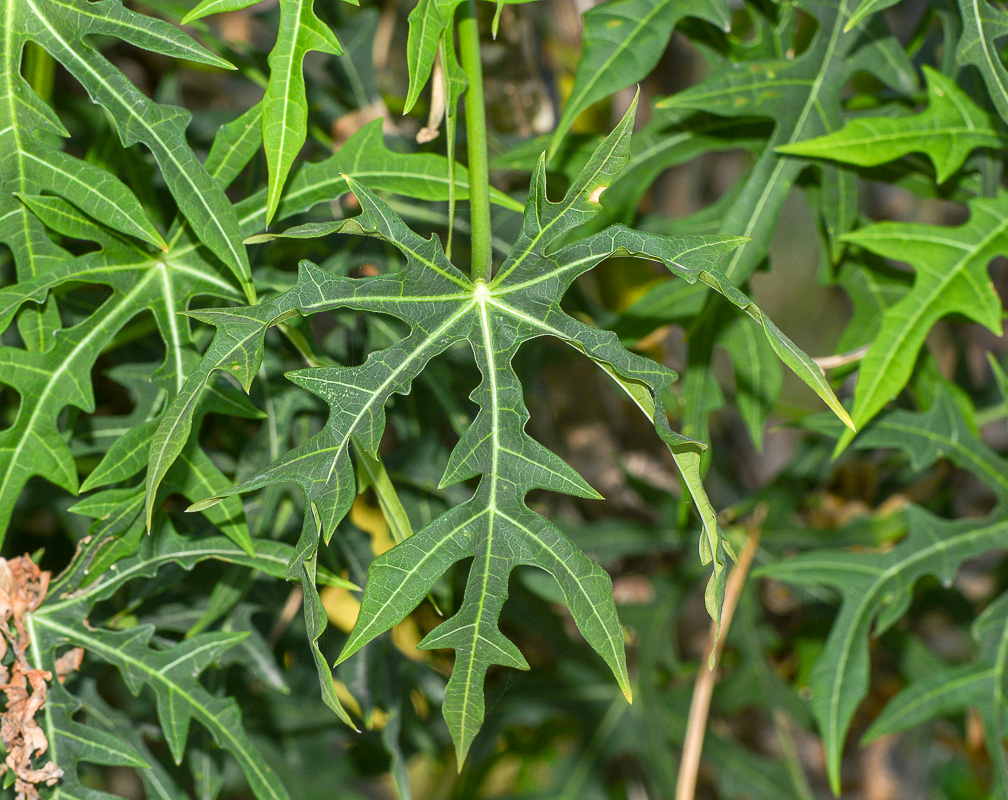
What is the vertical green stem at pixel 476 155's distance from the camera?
514 mm

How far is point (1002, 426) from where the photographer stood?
5.08 feet

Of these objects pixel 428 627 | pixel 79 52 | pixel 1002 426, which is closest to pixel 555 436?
pixel 428 627

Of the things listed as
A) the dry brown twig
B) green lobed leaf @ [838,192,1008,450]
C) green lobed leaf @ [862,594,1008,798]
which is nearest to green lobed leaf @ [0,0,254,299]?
green lobed leaf @ [838,192,1008,450]

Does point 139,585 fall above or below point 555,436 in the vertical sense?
below

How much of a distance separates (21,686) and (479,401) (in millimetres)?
360

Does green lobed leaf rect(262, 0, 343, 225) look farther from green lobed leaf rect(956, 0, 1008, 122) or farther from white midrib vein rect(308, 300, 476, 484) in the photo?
green lobed leaf rect(956, 0, 1008, 122)

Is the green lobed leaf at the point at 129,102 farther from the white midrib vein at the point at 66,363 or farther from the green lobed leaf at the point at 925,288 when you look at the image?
the green lobed leaf at the point at 925,288

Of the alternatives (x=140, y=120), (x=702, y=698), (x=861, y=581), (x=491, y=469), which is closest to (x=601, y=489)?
(x=702, y=698)

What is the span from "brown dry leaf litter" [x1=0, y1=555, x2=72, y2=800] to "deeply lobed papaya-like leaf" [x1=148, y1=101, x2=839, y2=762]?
204 millimetres

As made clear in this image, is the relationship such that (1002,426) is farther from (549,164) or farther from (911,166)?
(549,164)

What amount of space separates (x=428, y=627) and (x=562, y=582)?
375 millimetres

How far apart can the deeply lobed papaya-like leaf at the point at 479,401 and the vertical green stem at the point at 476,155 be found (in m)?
0.02

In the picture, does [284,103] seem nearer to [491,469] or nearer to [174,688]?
[491,469]

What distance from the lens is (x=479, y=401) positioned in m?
0.49
